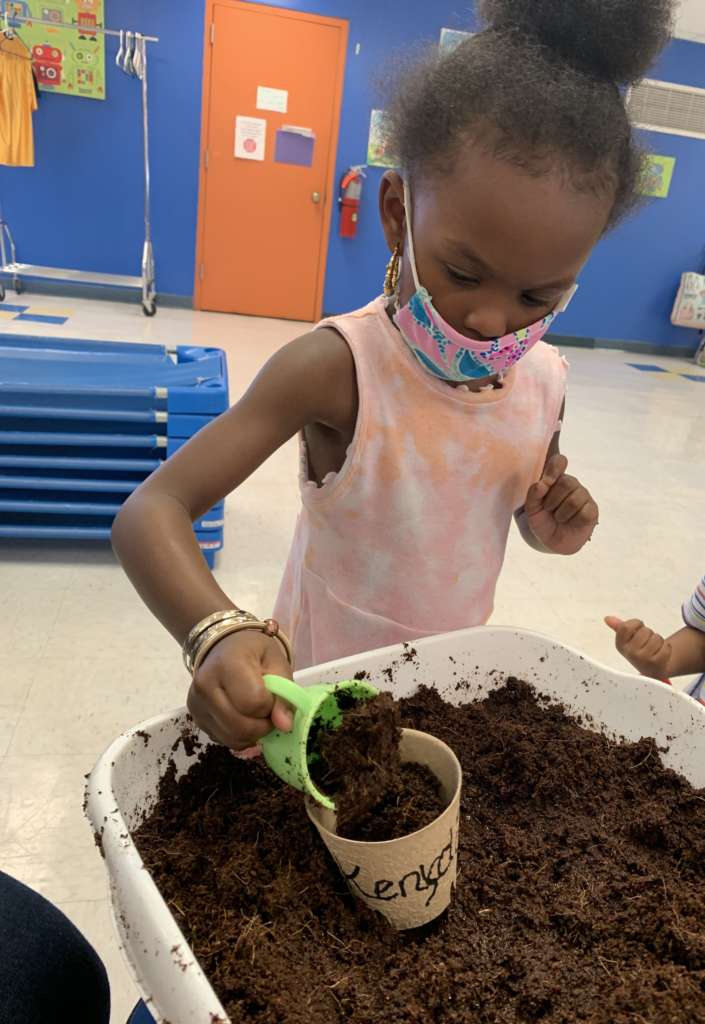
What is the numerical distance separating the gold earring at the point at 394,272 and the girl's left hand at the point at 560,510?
0.88ft

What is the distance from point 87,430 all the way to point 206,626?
1546 millimetres

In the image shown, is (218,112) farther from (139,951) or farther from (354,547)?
(139,951)

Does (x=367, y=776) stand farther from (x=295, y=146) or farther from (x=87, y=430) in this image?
(x=295, y=146)

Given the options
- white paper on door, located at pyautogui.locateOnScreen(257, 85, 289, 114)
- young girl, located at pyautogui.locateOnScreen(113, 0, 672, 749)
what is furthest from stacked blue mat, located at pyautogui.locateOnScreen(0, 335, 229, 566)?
white paper on door, located at pyautogui.locateOnScreen(257, 85, 289, 114)

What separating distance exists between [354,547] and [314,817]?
15.6 inches

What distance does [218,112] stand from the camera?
4.94m

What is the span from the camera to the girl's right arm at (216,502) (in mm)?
490

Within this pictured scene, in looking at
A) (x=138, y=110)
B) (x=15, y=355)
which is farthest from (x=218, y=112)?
(x=15, y=355)

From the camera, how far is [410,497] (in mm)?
824

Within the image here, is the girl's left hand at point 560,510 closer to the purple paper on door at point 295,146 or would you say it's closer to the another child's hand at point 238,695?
the another child's hand at point 238,695

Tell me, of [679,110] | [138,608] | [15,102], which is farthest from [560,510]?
[679,110]

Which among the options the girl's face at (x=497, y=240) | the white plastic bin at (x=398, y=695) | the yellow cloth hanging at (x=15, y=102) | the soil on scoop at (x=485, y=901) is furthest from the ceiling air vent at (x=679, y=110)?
the soil on scoop at (x=485, y=901)

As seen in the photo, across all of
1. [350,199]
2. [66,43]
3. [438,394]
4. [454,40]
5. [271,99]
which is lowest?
[438,394]

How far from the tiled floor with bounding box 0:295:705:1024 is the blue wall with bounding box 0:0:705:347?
1.92 metres
